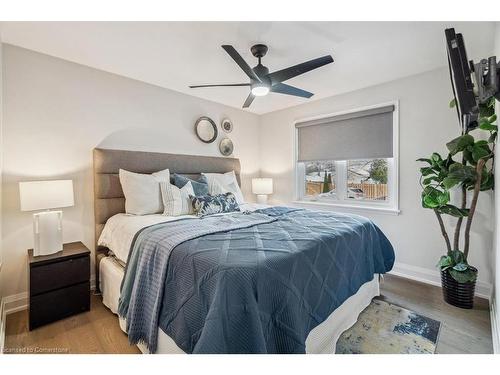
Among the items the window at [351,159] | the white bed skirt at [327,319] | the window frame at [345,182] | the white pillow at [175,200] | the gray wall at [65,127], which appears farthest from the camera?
the window at [351,159]

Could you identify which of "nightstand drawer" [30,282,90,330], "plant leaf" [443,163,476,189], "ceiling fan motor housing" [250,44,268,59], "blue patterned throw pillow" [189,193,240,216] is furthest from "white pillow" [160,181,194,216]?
"plant leaf" [443,163,476,189]

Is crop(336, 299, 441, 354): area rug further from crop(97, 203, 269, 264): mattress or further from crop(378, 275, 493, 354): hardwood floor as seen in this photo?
crop(97, 203, 269, 264): mattress

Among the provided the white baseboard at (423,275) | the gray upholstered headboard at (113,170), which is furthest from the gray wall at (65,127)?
the white baseboard at (423,275)

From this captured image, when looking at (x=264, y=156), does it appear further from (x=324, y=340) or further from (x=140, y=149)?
(x=324, y=340)

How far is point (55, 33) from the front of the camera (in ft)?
6.54

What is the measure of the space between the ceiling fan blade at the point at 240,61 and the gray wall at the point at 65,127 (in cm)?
163

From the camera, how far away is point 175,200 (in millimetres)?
2574

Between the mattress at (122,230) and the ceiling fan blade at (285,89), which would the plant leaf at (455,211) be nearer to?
the ceiling fan blade at (285,89)

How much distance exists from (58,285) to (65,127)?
149 centimetres

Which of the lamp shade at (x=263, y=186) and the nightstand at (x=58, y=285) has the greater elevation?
the lamp shade at (x=263, y=186)

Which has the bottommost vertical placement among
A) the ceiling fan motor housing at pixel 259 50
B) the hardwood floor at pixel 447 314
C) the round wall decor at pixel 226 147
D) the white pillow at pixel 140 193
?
the hardwood floor at pixel 447 314

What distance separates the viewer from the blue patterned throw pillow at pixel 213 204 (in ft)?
8.43

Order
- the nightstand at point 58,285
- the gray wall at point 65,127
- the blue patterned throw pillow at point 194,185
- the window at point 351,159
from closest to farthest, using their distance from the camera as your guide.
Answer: the nightstand at point 58,285
the gray wall at point 65,127
the blue patterned throw pillow at point 194,185
the window at point 351,159
